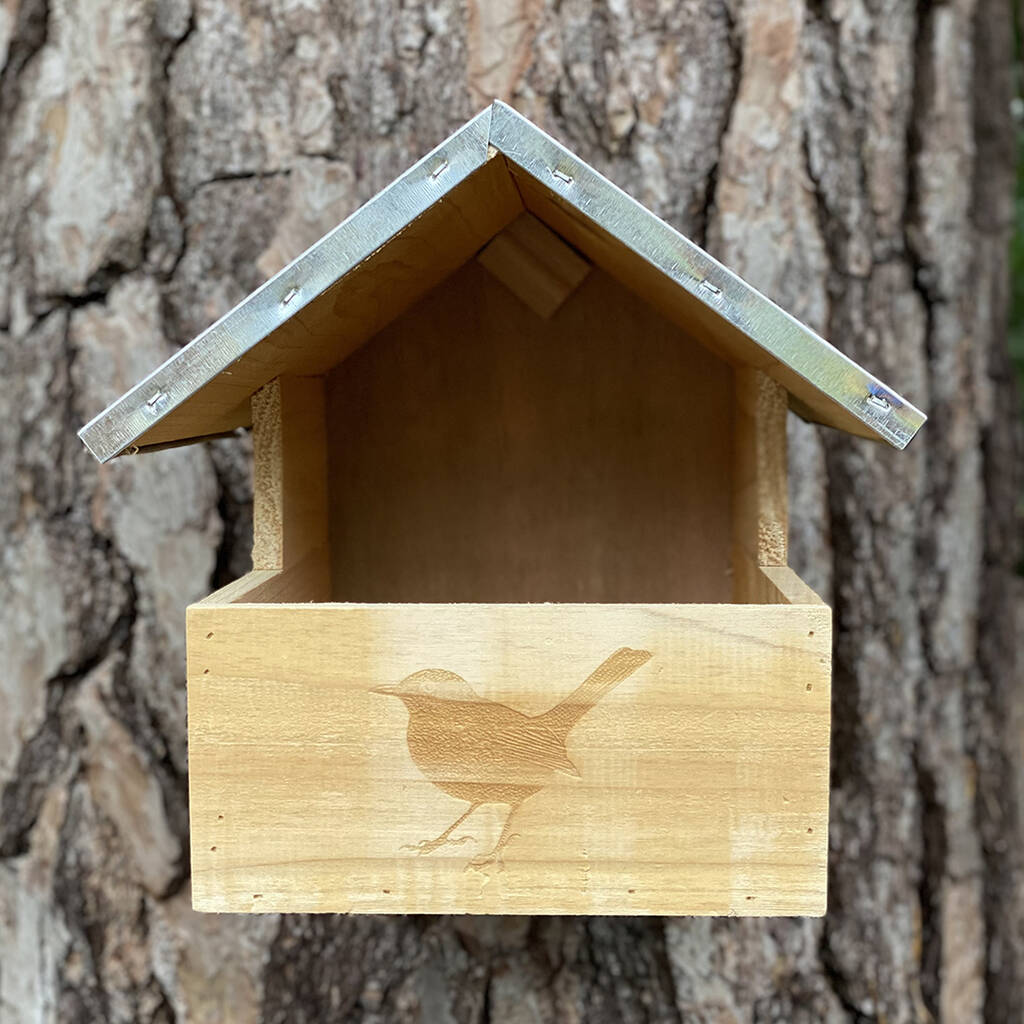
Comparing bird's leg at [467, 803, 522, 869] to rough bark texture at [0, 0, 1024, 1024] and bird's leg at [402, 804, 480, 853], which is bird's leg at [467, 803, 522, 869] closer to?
bird's leg at [402, 804, 480, 853]

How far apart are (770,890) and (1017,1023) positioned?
897 millimetres

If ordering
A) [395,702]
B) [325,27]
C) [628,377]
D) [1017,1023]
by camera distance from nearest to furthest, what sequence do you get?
[395,702] < [628,377] < [325,27] < [1017,1023]

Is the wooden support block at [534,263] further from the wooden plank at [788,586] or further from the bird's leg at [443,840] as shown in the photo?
the bird's leg at [443,840]

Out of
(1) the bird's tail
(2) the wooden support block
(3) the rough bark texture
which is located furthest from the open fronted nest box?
(3) the rough bark texture

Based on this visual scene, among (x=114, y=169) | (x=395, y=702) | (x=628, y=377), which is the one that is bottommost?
(x=395, y=702)

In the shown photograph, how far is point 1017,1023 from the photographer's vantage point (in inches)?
56.0

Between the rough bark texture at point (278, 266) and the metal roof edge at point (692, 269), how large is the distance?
0.54 meters

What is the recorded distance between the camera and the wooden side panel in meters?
0.77

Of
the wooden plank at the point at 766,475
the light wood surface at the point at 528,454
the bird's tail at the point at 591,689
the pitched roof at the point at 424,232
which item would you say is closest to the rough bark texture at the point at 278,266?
the light wood surface at the point at 528,454

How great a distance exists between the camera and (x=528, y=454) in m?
1.16

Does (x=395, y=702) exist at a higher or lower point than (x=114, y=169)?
lower

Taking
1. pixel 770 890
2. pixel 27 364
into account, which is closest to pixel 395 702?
pixel 770 890

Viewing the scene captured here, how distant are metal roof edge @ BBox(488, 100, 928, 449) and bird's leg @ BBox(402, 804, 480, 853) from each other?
393mm

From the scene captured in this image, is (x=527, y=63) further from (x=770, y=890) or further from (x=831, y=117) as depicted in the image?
(x=770, y=890)
